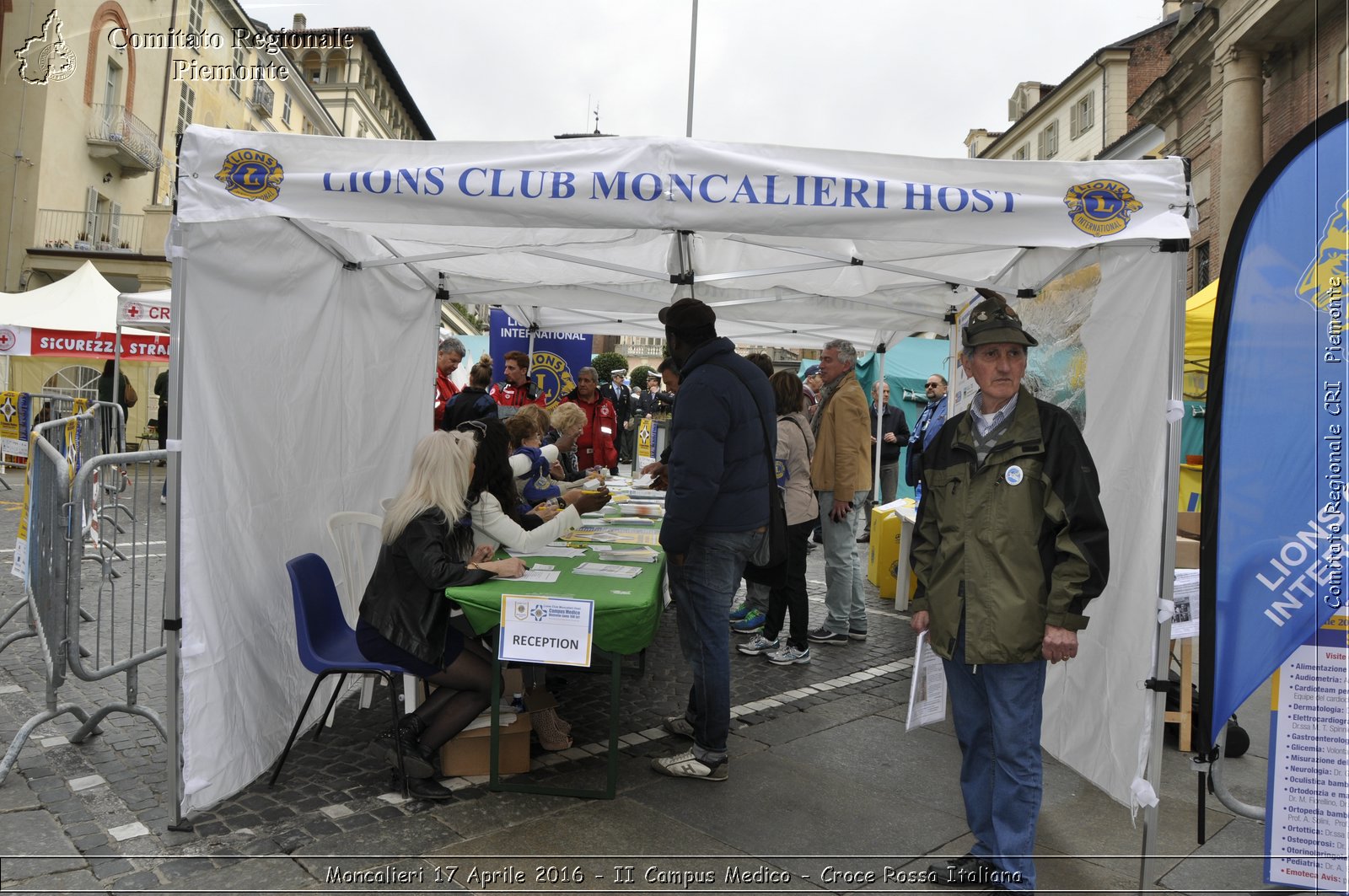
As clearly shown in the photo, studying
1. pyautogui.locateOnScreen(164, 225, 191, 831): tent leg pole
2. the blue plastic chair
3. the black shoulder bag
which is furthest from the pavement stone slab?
the black shoulder bag

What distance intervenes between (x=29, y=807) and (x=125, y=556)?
5.68 m

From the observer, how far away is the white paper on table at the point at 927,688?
3104mm

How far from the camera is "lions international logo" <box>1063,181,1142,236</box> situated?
10.3 ft

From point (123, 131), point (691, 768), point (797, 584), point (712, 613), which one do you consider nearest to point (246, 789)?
point (691, 768)

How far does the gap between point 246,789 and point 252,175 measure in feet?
7.49

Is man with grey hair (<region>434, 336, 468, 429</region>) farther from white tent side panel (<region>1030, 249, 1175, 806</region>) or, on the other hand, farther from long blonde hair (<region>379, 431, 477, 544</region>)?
white tent side panel (<region>1030, 249, 1175, 806</region>)

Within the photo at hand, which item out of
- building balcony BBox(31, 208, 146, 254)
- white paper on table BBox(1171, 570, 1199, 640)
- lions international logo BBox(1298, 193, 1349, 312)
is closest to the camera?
lions international logo BBox(1298, 193, 1349, 312)

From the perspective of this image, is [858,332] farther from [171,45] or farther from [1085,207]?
[171,45]

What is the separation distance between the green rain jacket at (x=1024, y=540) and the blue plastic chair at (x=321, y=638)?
6.94 ft

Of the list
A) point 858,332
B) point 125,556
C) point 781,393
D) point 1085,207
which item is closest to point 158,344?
point 125,556

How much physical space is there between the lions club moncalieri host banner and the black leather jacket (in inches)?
46.6

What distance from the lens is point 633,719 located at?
446 cm

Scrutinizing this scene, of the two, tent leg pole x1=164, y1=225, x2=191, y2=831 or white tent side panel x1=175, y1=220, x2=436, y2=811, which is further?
white tent side panel x1=175, y1=220, x2=436, y2=811

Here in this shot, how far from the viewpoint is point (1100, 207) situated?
316cm
